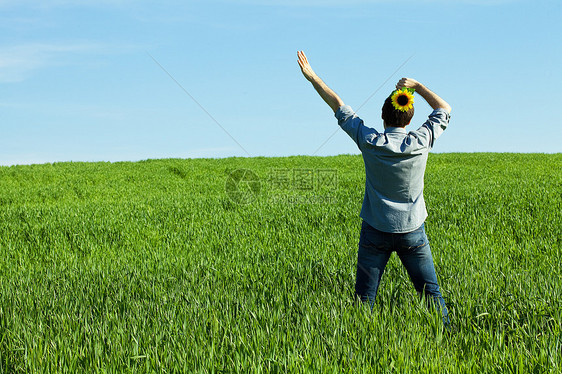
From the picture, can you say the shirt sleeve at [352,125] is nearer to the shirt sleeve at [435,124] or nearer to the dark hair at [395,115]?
the dark hair at [395,115]

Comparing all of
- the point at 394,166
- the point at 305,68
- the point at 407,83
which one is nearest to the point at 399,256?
the point at 394,166

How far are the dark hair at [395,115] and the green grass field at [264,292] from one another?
1606 mm

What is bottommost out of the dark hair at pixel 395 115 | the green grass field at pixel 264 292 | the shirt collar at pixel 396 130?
the green grass field at pixel 264 292

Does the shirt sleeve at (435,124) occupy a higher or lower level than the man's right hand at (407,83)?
lower

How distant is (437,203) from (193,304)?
858 centimetres

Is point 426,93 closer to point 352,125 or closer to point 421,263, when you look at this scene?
point 352,125

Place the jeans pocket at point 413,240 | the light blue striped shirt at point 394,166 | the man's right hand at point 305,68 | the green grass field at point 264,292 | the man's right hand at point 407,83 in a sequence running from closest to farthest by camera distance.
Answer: the green grass field at point 264,292 < the light blue striped shirt at point 394,166 < the jeans pocket at point 413,240 < the man's right hand at point 305,68 < the man's right hand at point 407,83

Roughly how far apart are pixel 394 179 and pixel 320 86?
1.01 meters

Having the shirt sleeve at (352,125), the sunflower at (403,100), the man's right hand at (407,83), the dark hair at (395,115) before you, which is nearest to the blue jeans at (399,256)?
the shirt sleeve at (352,125)

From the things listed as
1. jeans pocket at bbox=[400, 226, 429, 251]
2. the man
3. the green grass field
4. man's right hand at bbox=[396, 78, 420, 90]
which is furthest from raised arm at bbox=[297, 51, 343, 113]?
the green grass field

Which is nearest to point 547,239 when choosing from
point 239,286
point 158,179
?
point 239,286

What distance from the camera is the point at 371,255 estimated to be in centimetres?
355

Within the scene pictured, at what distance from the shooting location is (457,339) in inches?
135

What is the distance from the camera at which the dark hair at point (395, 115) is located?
10.9ft
